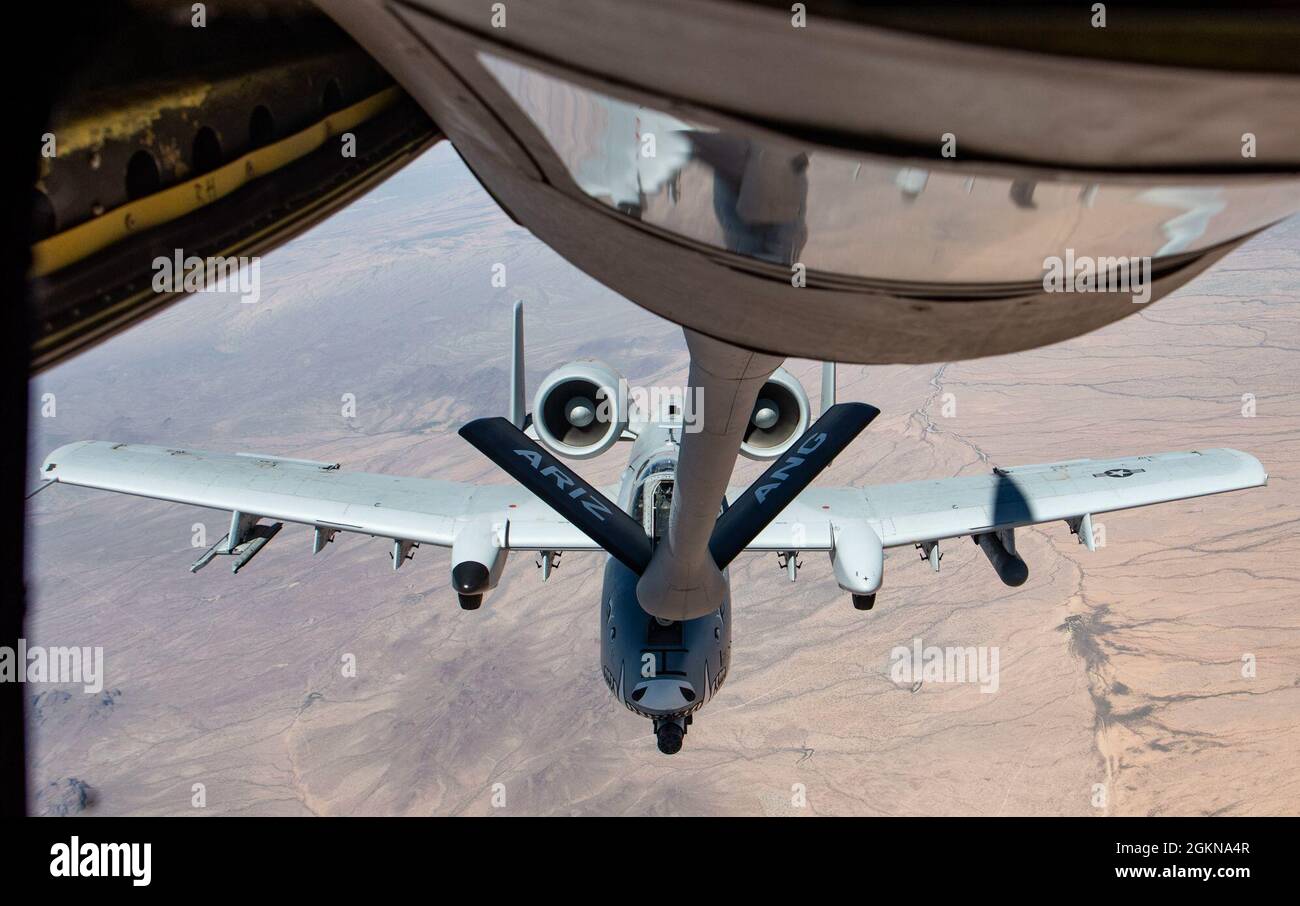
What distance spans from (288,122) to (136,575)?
2968 inches

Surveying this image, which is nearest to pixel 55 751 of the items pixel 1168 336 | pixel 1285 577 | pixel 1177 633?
pixel 1177 633

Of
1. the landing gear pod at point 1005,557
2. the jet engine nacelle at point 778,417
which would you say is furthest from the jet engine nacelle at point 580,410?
the landing gear pod at point 1005,557

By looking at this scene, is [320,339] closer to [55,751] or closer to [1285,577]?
[55,751]

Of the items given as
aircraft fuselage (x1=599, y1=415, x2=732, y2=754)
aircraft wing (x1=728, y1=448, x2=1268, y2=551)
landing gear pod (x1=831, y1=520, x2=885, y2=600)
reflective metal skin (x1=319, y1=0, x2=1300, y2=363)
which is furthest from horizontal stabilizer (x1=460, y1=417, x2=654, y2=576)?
aircraft wing (x1=728, y1=448, x2=1268, y2=551)

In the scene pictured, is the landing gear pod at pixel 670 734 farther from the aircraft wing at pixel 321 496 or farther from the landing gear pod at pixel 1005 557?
the landing gear pod at pixel 1005 557

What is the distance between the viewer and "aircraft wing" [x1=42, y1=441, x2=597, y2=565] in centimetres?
1689

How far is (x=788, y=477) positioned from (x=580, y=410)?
899 centimetres

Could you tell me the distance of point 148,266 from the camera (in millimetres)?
2229

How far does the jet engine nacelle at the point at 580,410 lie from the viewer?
16750 mm

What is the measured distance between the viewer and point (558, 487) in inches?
358

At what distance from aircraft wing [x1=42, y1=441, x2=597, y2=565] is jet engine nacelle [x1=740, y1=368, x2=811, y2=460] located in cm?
402
